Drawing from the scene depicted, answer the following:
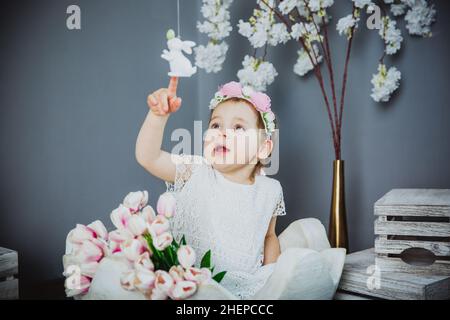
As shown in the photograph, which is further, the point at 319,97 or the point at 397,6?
the point at 319,97

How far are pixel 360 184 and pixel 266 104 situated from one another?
478 millimetres

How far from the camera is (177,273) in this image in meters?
0.80

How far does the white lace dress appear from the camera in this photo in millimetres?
1036

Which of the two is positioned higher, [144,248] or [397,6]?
[397,6]

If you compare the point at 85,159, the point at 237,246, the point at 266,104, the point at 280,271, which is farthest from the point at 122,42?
the point at 280,271

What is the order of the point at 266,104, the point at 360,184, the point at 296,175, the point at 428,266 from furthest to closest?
1. the point at 296,175
2. the point at 360,184
3. the point at 266,104
4. the point at 428,266

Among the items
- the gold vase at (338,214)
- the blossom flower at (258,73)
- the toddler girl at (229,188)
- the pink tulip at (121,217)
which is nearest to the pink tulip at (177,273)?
the pink tulip at (121,217)

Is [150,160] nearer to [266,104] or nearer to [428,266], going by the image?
[266,104]

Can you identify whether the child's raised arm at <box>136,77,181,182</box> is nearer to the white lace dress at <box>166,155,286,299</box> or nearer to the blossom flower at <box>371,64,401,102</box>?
the white lace dress at <box>166,155,286,299</box>

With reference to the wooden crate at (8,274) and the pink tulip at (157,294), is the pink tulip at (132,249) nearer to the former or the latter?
the pink tulip at (157,294)

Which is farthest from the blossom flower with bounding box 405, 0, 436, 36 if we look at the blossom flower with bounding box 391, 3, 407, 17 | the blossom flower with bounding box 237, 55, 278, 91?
the blossom flower with bounding box 237, 55, 278, 91

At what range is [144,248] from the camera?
2.68 feet

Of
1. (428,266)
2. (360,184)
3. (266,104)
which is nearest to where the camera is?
(428,266)

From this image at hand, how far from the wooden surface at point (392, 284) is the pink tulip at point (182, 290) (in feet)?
1.11
